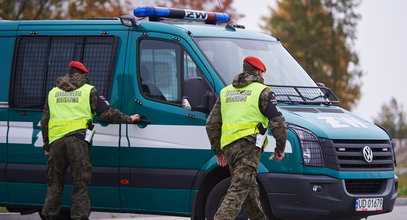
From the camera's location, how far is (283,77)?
10523 millimetres

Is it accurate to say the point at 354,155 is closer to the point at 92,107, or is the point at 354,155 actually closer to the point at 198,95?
the point at 198,95

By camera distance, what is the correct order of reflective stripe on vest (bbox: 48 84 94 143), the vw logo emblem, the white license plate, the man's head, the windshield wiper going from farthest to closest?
reflective stripe on vest (bbox: 48 84 94 143), the windshield wiper, the vw logo emblem, the white license plate, the man's head

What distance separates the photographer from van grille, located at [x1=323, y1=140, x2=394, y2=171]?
948 centimetres

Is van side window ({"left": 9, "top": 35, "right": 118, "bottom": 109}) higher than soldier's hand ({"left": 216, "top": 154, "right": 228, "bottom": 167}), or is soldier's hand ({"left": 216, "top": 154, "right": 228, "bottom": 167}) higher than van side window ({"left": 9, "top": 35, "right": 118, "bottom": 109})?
van side window ({"left": 9, "top": 35, "right": 118, "bottom": 109})

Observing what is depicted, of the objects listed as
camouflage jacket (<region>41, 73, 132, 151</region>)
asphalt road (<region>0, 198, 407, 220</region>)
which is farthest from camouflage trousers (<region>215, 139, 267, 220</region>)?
asphalt road (<region>0, 198, 407, 220</region>)

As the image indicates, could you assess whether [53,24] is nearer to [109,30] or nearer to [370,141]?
[109,30]

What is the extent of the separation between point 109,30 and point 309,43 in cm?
3638

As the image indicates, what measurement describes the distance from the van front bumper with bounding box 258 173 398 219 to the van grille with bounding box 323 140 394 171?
17 centimetres

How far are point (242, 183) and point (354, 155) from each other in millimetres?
1386

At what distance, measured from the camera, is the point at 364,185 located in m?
9.74

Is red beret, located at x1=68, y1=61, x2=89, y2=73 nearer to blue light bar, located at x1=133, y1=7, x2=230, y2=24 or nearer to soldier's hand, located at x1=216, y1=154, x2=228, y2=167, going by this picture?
blue light bar, located at x1=133, y1=7, x2=230, y2=24

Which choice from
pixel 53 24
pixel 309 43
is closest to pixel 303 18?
pixel 309 43

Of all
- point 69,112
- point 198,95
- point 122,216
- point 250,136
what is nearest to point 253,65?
point 250,136

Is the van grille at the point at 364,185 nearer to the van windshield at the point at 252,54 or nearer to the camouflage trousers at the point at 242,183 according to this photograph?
the camouflage trousers at the point at 242,183
